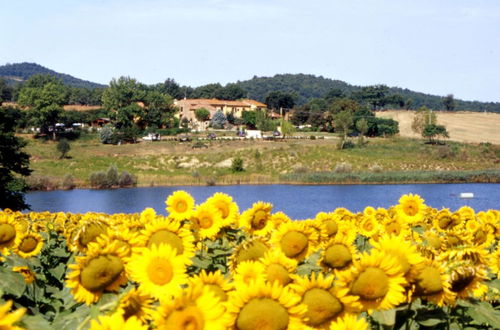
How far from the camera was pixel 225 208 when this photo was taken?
4875mm

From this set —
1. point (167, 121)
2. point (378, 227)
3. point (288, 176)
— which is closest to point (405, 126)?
point (167, 121)

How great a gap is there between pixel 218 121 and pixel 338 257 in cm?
11179

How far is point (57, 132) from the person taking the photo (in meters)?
95.0

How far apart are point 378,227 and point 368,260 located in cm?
360

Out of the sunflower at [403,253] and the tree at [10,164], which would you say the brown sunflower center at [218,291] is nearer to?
the sunflower at [403,253]

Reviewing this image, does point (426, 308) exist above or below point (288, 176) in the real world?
above

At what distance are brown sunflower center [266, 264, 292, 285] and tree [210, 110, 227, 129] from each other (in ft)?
366

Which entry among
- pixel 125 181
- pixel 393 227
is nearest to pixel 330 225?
pixel 393 227

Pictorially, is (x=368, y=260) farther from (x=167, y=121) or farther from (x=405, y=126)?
(x=405, y=126)

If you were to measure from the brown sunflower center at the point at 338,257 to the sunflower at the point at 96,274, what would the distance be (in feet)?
3.62

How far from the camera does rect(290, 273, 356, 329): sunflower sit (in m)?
2.26

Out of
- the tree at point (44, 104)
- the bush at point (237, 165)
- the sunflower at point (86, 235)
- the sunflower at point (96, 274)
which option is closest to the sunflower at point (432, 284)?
the sunflower at point (96, 274)

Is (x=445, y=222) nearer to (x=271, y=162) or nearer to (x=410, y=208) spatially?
(x=410, y=208)

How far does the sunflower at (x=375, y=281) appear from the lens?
2436 millimetres
